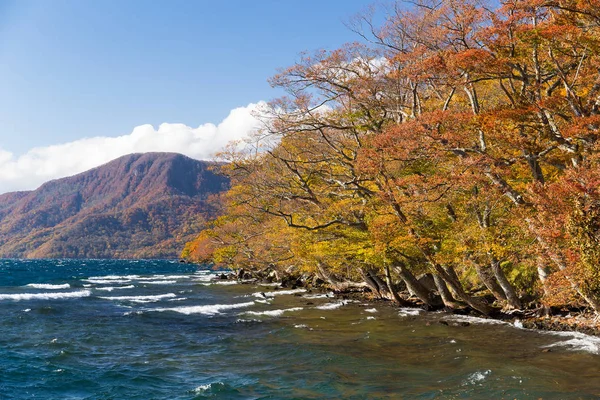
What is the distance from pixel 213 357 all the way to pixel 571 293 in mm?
12954

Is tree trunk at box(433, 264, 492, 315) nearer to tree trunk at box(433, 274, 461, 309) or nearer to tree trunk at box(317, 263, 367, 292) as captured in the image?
tree trunk at box(433, 274, 461, 309)

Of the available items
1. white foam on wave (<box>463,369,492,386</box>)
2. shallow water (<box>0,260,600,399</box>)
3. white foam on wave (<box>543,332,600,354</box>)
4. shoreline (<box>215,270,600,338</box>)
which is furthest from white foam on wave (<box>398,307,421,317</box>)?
white foam on wave (<box>463,369,492,386</box>)

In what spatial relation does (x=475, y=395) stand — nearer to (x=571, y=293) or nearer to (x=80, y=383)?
(x=571, y=293)

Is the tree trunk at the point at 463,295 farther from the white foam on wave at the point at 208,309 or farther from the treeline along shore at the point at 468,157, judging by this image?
the white foam on wave at the point at 208,309

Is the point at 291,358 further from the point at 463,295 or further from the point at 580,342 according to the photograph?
the point at 463,295

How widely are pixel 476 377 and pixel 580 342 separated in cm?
575

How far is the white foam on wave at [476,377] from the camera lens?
479 inches

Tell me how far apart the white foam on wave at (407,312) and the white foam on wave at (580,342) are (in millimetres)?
7816

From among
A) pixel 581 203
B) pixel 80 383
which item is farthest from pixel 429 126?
pixel 80 383

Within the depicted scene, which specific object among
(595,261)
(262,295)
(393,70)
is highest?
(393,70)

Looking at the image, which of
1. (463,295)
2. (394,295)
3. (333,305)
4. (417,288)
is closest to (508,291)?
(463,295)

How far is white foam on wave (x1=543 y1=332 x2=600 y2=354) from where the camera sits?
49.1 feet

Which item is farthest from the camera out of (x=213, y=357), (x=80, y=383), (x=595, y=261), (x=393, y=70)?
(x=393, y=70)

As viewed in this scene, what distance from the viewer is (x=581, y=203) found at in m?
14.2
